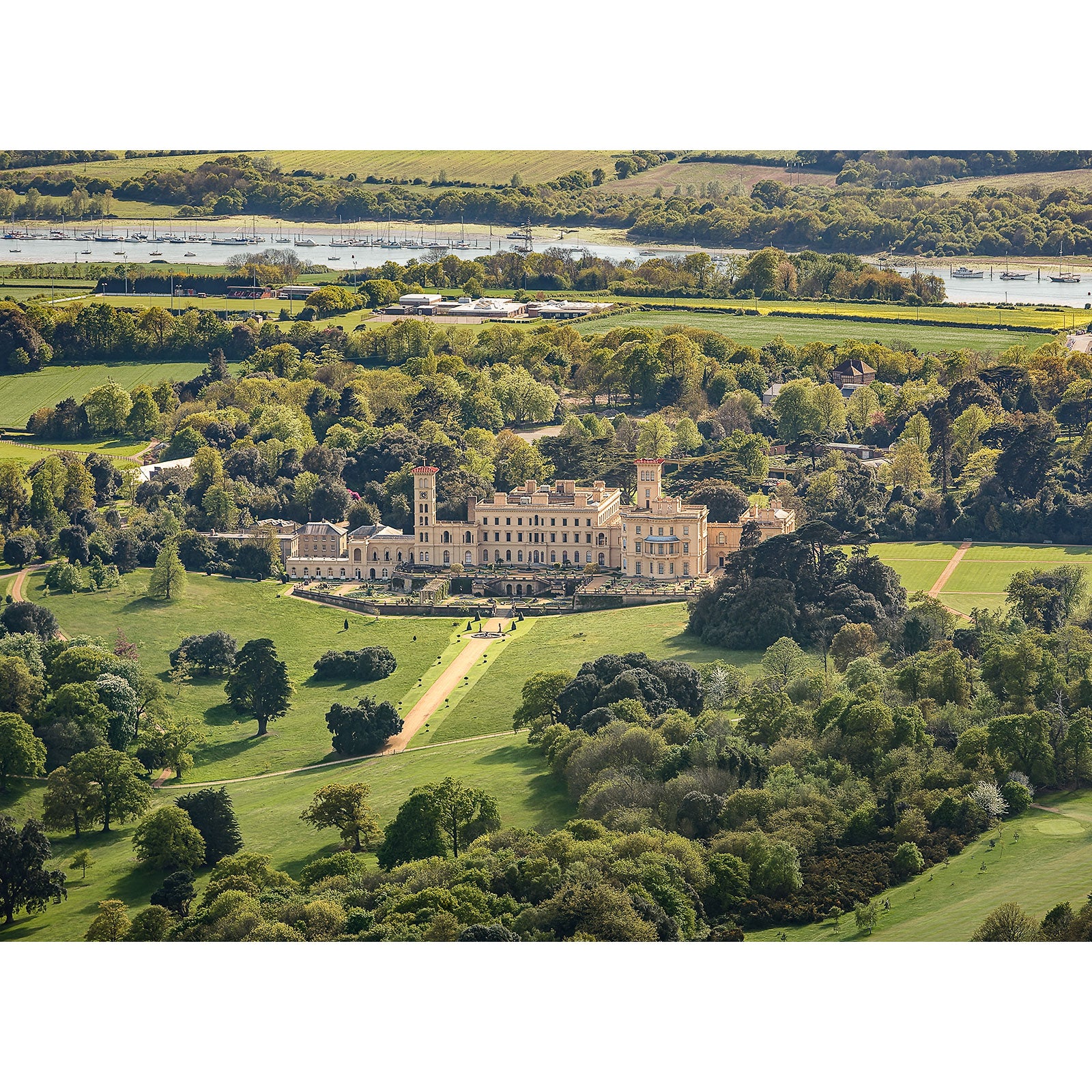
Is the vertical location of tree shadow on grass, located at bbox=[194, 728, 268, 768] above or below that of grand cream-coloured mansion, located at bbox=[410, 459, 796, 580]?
below

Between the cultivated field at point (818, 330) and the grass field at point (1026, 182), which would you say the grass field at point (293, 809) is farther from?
the grass field at point (1026, 182)

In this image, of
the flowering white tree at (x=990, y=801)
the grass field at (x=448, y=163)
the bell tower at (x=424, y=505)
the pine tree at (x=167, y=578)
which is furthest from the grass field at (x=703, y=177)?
the flowering white tree at (x=990, y=801)

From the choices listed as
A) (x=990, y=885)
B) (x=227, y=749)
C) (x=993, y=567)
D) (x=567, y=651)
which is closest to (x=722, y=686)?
(x=567, y=651)

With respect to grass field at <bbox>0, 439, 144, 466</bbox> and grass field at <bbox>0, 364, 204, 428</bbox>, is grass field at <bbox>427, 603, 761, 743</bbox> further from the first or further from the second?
grass field at <bbox>0, 364, 204, 428</bbox>

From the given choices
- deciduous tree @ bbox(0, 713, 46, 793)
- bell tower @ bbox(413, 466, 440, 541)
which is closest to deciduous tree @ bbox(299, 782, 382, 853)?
deciduous tree @ bbox(0, 713, 46, 793)

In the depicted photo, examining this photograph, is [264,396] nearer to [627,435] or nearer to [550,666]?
[627,435]

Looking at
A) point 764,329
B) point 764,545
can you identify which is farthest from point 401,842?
point 764,329
